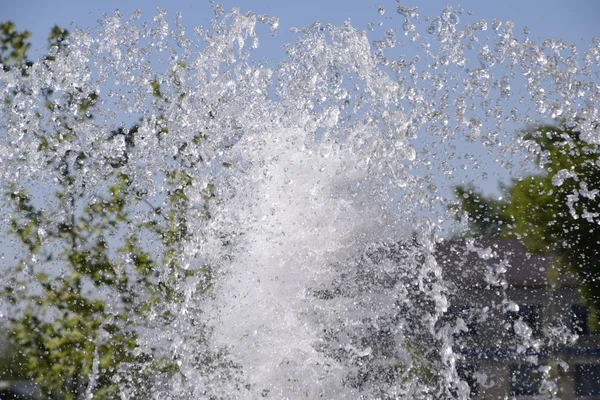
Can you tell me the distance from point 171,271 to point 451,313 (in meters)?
6.72

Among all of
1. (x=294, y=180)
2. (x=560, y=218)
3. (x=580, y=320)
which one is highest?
(x=560, y=218)

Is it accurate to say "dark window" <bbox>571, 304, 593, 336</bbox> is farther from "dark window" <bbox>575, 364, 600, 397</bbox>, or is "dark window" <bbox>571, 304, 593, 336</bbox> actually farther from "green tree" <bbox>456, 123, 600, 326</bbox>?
"dark window" <bbox>575, 364, 600, 397</bbox>

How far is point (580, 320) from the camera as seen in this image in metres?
18.7

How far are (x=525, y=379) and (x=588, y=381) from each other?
2799 millimetres

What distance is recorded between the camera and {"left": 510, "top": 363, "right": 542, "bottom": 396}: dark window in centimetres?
1381

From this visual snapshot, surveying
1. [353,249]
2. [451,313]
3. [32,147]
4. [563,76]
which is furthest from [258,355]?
[451,313]

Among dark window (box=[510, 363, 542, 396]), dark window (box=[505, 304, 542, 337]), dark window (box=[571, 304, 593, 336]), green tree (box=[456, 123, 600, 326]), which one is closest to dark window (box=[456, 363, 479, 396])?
dark window (box=[510, 363, 542, 396])

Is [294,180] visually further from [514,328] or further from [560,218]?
[560,218]

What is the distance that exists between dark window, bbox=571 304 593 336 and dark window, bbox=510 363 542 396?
276cm

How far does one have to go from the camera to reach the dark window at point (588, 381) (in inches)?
510

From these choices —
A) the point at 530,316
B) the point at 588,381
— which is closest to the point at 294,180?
the point at 588,381

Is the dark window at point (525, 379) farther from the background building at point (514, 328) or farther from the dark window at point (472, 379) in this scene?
the dark window at point (472, 379)

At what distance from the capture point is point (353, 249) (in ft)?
19.5

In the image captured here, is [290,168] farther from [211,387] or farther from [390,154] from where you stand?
[211,387]
